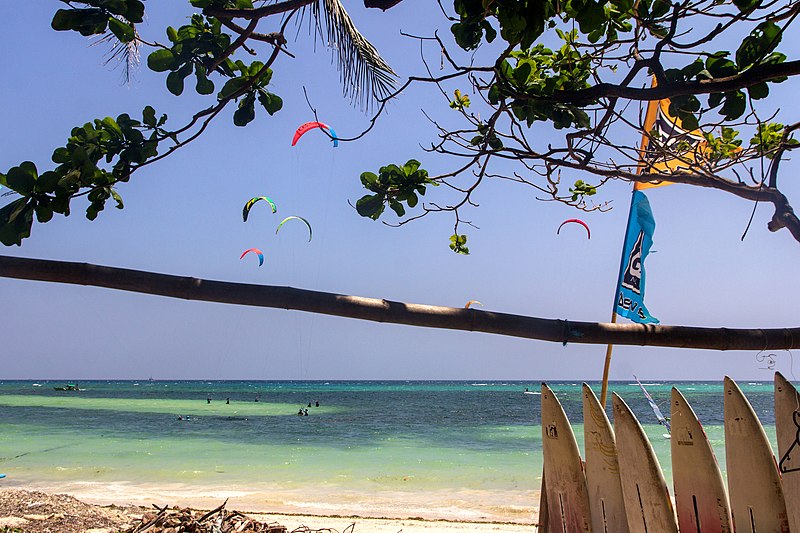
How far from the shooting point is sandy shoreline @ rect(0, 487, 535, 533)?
470cm

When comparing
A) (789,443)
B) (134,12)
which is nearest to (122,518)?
(134,12)

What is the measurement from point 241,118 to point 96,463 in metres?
10.8

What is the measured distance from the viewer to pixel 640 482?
2016 millimetres

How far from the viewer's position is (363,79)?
2568 millimetres

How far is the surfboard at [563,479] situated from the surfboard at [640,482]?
6.3 inches

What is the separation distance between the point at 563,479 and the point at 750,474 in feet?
1.79

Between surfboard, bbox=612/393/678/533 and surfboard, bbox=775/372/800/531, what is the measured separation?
1.06 feet

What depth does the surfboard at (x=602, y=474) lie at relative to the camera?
209 cm

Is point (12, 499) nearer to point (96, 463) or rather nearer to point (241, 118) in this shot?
point (241, 118)

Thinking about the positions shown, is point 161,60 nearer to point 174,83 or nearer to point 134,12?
point 174,83

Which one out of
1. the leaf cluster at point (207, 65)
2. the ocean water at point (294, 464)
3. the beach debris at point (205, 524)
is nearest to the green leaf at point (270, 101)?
the leaf cluster at point (207, 65)

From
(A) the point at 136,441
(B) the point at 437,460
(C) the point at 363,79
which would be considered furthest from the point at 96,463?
(C) the point at 363,79

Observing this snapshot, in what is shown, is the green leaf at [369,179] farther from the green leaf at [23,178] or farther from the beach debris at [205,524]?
the beach debris at [205,524]

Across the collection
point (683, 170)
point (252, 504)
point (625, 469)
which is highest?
point (683, 170)
